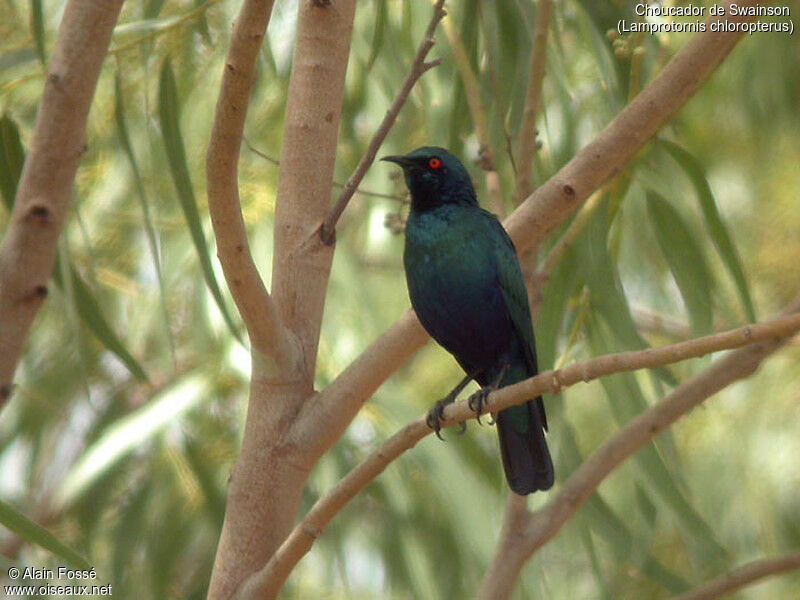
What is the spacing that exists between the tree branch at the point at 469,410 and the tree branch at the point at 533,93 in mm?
942

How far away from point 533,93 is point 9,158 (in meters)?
1.44

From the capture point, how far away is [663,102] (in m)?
2.69

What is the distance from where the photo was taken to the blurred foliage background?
346 centimetres

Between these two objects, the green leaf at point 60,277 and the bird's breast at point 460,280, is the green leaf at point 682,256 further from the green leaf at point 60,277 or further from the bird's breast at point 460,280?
the green leaf at point 60,277

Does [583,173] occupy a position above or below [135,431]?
above

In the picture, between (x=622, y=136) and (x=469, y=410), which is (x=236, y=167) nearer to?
(x=469, y=410)

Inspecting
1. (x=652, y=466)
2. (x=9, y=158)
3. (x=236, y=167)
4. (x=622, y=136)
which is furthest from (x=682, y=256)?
(x=9, y=158)

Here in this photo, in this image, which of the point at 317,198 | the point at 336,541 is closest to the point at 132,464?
the point at 336,541

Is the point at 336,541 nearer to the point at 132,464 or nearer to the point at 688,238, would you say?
the point at 132,464

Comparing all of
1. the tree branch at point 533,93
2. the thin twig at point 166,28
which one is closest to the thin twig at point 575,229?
the tree branch at point 533,93

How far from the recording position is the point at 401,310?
553cm

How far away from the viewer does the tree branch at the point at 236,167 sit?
88.0 inches

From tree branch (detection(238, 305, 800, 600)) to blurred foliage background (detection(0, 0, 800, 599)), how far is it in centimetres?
69

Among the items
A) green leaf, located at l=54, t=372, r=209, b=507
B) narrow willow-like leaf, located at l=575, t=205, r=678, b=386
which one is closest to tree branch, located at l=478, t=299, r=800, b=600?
narrow willow-like leaf, located at l=575, t=205, r=678, b=386
